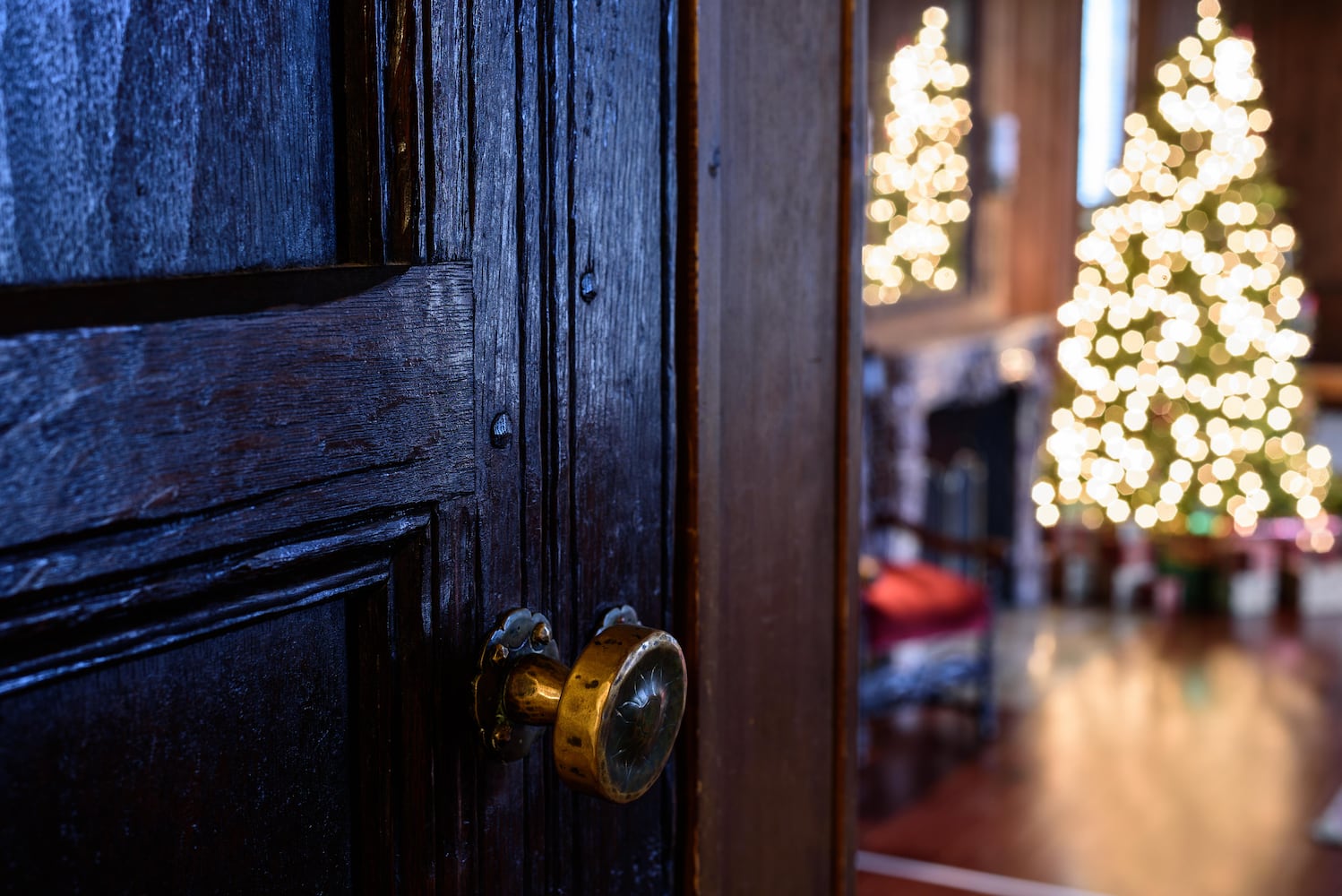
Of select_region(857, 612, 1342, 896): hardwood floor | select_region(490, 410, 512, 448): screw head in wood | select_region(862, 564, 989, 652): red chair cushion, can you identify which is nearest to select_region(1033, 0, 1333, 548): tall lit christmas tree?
select_region(857, 612, 1342, 896): hardwood floor

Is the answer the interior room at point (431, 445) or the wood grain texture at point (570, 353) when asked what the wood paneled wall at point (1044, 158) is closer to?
the interior room at point (431, 445)

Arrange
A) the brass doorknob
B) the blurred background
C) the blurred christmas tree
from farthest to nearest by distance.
Result: the blurred christmas tree → the blurred background → the brass doorknob

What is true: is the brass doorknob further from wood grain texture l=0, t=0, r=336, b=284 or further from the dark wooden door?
wood grain texture l=0, t=0, r=336, b=284

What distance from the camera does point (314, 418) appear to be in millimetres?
431

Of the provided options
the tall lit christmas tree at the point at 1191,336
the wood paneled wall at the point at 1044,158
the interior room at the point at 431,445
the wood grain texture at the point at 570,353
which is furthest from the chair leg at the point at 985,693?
the wood grain texture at the point at 570,353

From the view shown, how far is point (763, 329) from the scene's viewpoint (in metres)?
0.69

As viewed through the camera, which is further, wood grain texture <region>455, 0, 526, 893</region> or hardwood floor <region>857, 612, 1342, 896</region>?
hardwood floor <region>857, 612, 1342, 896</region>

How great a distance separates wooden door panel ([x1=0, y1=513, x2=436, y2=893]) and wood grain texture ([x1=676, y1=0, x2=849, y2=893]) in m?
0.19

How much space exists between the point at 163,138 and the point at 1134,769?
12.2ft

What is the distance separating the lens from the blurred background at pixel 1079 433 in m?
3.92

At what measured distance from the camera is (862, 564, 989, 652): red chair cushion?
3529mm

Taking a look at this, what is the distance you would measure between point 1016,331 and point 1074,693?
150 centimetres

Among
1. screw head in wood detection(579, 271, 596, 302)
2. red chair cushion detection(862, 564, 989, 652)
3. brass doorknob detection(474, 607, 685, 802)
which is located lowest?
red chair cushion detection(862, 564, 989, 652)

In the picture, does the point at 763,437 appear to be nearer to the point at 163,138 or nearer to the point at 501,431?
the point at 501,431
